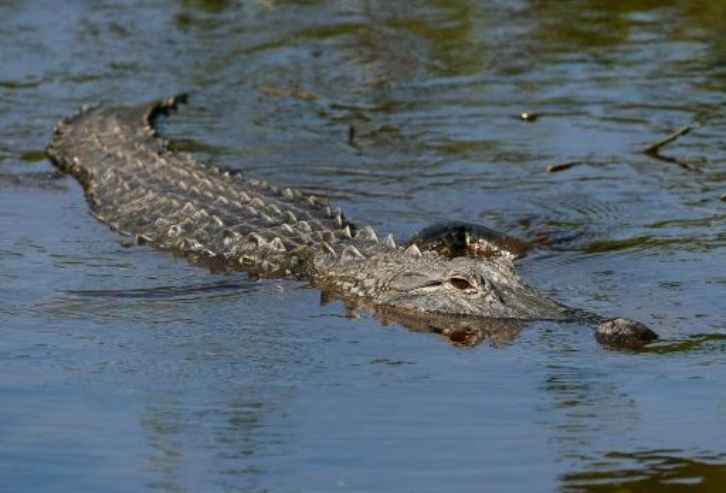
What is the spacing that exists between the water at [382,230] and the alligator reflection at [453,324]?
99 mm

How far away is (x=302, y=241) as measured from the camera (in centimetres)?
904

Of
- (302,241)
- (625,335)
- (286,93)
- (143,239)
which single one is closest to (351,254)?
(302,241)

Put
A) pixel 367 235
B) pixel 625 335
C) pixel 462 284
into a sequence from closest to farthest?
1. pixel 625 335
2. pixel 462 284
3. pixel 367 235

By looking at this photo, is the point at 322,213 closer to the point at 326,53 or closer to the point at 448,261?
the point at 448,261

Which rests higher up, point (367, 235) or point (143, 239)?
point (367, 235)

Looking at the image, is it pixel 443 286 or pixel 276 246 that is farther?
pixel 276 246

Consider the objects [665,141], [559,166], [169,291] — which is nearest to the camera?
[169,291]

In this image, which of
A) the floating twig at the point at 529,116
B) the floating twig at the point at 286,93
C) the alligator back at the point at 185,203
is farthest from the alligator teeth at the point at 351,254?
the floating twig at the point at 286,93

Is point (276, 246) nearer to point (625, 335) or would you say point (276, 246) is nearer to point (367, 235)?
point (367, 235)

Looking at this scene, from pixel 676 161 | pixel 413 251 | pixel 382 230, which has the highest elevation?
pixel 413 251

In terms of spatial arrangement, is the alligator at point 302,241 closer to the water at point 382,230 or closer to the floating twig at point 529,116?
the water at point 382,230

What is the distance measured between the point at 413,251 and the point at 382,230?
1.43 meters

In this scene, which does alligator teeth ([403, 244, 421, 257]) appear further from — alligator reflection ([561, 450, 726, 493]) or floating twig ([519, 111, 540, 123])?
floating twig ([519, 111, 540, 123])

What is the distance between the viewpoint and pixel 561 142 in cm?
1155
